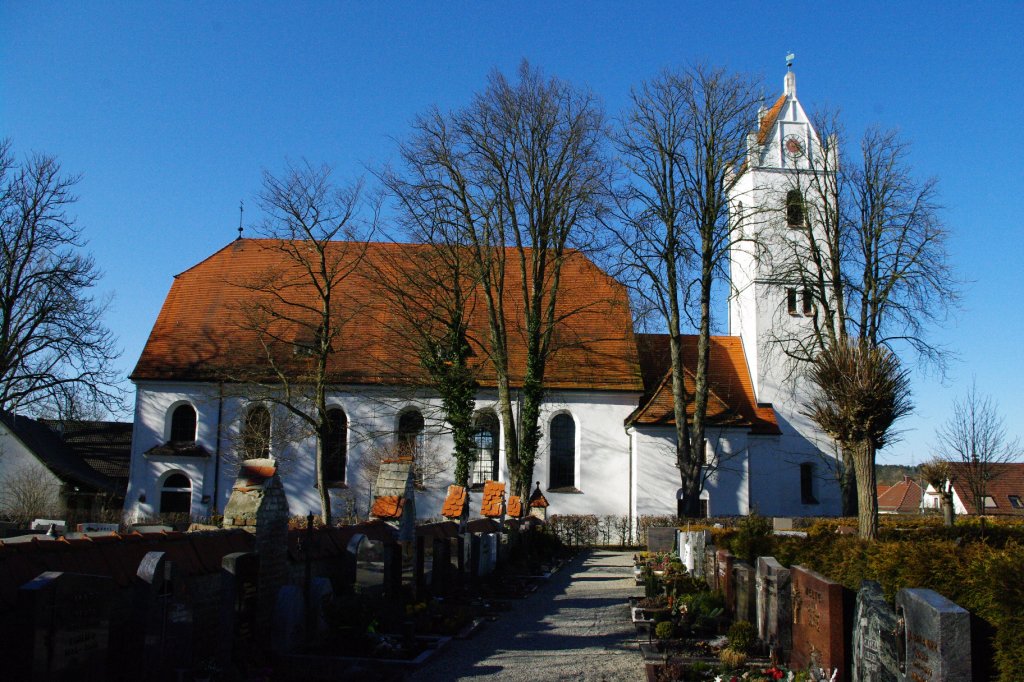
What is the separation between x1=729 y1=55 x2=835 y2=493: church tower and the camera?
3347 centimetres

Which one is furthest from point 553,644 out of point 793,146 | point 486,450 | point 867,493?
point 793,146

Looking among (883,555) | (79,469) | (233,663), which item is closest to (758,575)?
(883,555)

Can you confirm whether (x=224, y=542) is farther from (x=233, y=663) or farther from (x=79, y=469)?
(x=79, y=469)

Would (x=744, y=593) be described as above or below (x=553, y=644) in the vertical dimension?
above

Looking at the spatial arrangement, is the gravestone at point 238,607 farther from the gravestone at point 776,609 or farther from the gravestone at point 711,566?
the gravestone at point 711,566

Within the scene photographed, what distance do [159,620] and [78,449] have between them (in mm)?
37505

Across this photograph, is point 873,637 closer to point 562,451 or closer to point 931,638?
point 931,638

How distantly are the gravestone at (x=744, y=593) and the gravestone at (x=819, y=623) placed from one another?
6.04 feet

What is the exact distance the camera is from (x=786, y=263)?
33.4 metres

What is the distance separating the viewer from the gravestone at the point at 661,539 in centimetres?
2497

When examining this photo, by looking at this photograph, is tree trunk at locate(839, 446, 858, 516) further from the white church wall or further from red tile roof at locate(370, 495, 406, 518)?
red tile roof at locate(370, 495, 406, 518)

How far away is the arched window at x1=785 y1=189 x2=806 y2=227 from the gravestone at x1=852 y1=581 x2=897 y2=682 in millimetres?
28151

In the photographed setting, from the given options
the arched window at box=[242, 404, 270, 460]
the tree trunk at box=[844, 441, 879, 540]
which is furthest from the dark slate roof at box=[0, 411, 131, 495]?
→ the tree trunk at box=[844, 441, 879, 540]

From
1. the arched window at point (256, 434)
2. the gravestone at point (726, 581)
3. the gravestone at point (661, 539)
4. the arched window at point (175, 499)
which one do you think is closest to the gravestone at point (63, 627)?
the gravestone at point (726, 581)
